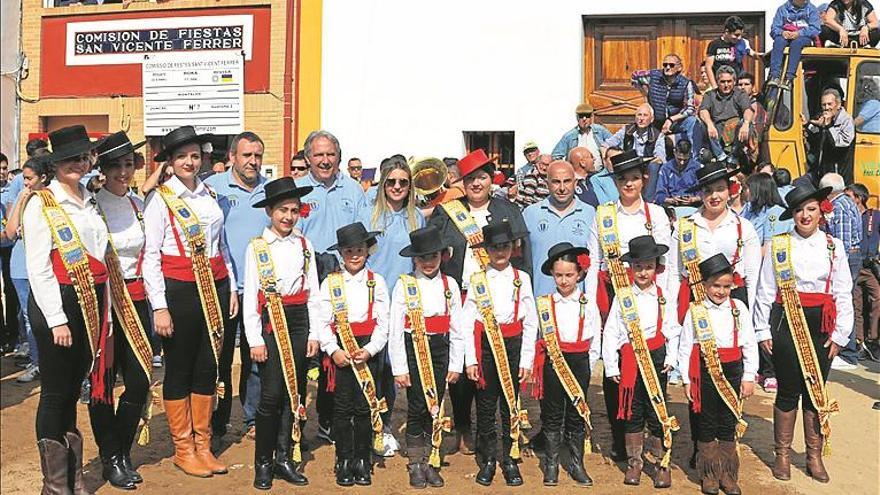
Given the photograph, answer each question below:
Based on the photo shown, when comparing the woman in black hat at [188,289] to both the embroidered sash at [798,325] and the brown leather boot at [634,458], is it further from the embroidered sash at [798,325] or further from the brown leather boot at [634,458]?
the embroidered sash at [798,325]

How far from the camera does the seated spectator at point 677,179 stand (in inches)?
332

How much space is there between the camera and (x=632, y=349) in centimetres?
513

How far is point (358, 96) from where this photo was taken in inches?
555

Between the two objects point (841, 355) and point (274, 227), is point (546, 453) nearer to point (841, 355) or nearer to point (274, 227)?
point (274, 227)

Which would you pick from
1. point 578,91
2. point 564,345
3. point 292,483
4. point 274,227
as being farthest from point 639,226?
point 578,91

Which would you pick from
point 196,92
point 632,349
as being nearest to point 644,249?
point 632,349

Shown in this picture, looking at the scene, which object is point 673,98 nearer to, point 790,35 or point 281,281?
point 790,35

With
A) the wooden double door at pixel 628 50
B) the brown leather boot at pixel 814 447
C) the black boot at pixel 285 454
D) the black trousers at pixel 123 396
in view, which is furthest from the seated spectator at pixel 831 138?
the black trousers at pixel 123 396

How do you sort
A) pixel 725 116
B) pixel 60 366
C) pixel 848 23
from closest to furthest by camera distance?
pixel 60 366
pixel 725 116
pixel 848 23

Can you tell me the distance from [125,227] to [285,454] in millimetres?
1613

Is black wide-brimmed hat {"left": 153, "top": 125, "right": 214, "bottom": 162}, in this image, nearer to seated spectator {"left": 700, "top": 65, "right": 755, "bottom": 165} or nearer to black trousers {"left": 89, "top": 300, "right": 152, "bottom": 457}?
black trousers {"left": 89, "top": 300, "right": 152, "bottom": 457}

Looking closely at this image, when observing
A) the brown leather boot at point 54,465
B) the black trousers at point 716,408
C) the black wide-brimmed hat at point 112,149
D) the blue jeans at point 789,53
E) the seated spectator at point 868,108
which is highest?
the blue jeans at point 789,53

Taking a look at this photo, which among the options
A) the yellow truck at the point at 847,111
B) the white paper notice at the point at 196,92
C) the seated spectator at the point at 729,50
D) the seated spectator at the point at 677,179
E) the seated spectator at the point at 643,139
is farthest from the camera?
the white paper notice at the point at 196,92

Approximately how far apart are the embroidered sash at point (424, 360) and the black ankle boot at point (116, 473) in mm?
1719
